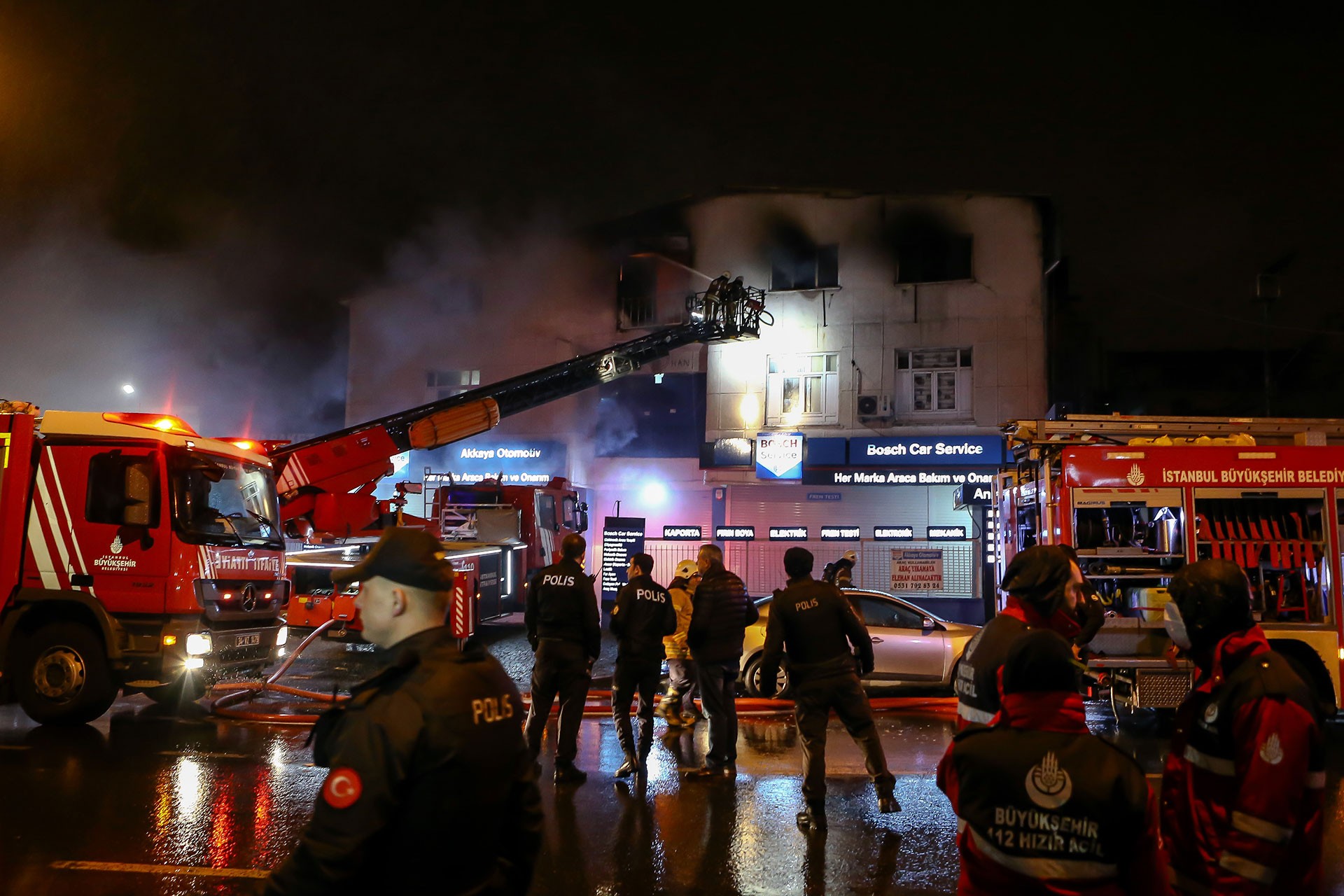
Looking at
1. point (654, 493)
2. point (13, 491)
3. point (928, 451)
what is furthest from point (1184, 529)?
point (654, 493)

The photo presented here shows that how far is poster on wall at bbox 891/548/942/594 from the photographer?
19.1m

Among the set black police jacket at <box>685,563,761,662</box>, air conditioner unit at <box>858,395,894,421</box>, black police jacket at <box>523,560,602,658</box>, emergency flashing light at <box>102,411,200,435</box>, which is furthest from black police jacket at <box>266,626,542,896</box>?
air conditioner unit at <box>858,395,894,421</box>

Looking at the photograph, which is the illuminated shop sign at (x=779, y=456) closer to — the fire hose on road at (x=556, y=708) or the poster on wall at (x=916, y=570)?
the poster on wall at (x=916, y=570)

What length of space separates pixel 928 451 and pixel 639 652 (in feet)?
47.8

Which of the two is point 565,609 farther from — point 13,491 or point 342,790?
point 13,491

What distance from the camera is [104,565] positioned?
8.79 meters

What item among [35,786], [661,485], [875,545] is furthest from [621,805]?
[661,485]

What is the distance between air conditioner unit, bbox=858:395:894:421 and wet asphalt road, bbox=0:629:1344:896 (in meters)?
12.7

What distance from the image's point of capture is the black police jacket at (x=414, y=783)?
6.69ft

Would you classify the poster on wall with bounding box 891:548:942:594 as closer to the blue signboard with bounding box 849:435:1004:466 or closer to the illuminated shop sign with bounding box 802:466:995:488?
the illuminated shop sign with bounding box 802:466:995:488

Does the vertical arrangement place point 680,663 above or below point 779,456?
below

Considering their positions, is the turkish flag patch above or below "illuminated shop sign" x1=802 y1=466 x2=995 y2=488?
below

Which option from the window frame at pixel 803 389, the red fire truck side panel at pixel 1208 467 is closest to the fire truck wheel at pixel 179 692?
the red fire truck side panel at pixel 1208 467

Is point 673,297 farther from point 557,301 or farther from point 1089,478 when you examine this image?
point 1089,478
